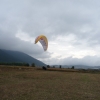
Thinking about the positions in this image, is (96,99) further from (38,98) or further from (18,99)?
(18,99)

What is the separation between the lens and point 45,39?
37469mm

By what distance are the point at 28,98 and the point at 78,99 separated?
390 centimetres

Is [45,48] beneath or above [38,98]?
above

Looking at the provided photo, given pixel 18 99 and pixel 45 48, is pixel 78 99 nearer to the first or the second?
pixel 18 99

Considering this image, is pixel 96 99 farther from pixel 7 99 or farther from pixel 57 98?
pixel 7 99

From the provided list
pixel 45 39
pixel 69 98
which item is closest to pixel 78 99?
pixel 69 98

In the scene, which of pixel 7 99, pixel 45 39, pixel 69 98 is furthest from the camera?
pixel 45 39

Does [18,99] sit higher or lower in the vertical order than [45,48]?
lower

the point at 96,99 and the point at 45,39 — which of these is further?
the point at 45,39

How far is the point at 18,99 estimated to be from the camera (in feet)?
43.7

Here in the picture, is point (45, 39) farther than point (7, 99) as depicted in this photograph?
Yes

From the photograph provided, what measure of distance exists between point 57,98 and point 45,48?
24407 millimetres

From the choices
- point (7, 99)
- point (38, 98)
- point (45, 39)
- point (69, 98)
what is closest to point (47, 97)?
point (38, 98)

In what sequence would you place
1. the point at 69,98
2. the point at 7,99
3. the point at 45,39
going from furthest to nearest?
the point at 45,39 < the point at 69,98 < the point at 7,99
